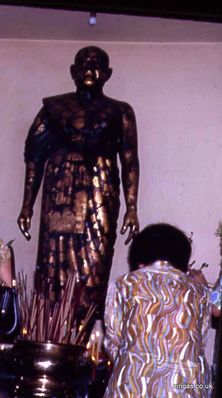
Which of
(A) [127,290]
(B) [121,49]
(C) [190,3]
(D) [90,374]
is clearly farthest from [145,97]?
(C) [190,3]

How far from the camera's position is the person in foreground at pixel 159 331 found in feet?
7.95

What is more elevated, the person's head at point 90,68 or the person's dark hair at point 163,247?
the person's head at point 90,68

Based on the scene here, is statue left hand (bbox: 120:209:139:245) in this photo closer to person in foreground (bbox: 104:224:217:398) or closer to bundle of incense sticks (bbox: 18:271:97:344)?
bundle of incense sticks (bbox: 18:271:97:344)

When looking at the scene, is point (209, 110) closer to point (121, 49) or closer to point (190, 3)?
point (121, 49)

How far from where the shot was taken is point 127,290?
8.16 feet

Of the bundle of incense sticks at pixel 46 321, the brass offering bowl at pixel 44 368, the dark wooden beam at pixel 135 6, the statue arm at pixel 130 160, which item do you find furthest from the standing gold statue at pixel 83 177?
the dark wooden beam at pixel 135 6

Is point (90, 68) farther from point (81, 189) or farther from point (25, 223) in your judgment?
point (25, 223)

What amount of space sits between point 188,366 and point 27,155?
2.56 meters

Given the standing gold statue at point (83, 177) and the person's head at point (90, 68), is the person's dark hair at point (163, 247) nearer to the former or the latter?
the standing gold statue at point (83, 177)

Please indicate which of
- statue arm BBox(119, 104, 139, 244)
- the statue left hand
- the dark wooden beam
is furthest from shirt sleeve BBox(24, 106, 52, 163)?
the dark wooden beam

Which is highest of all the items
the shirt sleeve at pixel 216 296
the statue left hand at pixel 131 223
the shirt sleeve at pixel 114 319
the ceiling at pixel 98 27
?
the ceiling at pixel 98 27

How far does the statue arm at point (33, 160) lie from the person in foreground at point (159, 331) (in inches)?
89.4

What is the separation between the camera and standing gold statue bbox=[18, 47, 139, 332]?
4.45 m

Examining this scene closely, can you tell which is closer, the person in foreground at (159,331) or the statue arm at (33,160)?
the person in foreground at (159,331)
